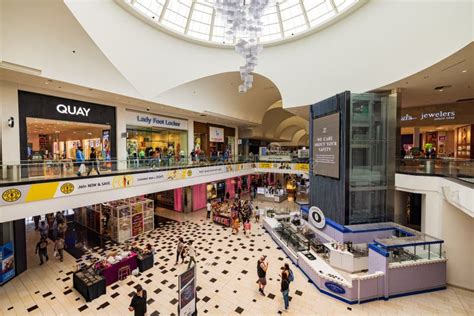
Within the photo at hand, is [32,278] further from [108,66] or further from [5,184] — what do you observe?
[108,66]

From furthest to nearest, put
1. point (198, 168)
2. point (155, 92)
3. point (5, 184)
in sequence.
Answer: point (198, 168) < point (155, 92) < point (5, 184)

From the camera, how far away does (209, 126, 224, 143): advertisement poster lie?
22016 mm

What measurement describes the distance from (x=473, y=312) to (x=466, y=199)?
3.59 m

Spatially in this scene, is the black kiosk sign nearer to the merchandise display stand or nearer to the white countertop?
the white countertop

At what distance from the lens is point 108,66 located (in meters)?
10.3

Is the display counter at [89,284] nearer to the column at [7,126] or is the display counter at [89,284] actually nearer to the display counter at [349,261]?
the column at [7,126]

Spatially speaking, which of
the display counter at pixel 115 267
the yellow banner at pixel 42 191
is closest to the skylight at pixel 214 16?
the yellow banner at pixel 42 191

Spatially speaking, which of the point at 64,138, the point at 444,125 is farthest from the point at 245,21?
the point at 444,125

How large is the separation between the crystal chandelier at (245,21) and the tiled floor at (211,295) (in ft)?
26.6

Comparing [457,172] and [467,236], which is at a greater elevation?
[457,172]

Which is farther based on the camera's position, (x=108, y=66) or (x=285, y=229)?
(x=285, y=229)

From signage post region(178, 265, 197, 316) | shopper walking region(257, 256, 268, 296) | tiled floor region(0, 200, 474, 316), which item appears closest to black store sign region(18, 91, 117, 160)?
tiled floor region(0, 200, 474, 316)

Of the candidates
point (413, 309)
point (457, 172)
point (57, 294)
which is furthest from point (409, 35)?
point (57, 294)

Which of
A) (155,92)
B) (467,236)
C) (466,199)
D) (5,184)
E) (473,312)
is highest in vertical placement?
(155,92)
